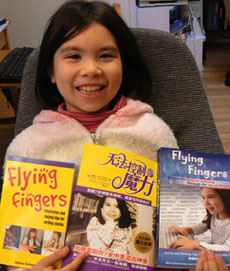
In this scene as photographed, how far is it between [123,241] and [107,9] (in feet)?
1.95

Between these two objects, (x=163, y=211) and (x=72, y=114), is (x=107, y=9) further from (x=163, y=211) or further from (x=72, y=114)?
(x=163, y=211)

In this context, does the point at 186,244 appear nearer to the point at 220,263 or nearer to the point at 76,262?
the point at 220,263

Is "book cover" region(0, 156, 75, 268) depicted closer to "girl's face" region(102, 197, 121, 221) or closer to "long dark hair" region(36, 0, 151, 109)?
"girl's face" region(102, 197, 121, 221)

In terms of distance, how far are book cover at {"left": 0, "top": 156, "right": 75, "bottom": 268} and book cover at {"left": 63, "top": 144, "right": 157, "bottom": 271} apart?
3 cm

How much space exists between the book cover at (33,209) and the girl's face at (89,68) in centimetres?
23

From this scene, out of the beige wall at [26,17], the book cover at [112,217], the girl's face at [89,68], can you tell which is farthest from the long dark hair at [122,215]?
the beige wall at [26,17]

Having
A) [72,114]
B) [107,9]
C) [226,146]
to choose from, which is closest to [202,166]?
[72,114]

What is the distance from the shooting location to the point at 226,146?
207cm

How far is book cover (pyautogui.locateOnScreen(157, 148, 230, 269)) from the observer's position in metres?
0.70

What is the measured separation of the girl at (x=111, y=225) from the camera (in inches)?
27.6

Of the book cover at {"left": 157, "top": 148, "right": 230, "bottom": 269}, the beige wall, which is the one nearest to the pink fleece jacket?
the book cover at {"left": 157, "top": 148, "right": 230, "bottom": 269}

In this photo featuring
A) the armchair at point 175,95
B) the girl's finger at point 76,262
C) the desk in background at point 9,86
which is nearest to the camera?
the girl's finger at point 76,262

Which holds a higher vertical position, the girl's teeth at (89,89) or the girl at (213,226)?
the girl's teeth at (89,89)

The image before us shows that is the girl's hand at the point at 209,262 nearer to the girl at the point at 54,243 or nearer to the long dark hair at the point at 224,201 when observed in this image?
the long dark hair at the point at 224,201
